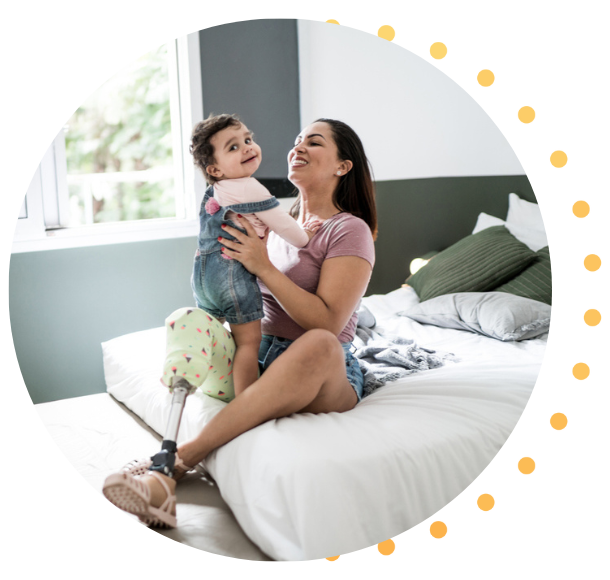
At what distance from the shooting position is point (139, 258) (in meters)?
2.51

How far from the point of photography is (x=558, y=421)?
2.54ft

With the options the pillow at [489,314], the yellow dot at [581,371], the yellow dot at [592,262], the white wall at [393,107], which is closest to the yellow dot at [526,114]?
the yellow dot at [592,262]

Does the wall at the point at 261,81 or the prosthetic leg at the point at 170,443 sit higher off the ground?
the wall at the point at 261,81

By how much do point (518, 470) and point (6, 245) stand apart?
78 centimetres

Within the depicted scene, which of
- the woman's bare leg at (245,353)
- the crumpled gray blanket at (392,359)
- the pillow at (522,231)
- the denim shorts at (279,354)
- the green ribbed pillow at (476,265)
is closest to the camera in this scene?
the woman's bare leg at (245,353)

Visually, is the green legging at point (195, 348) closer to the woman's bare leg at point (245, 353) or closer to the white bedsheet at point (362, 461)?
the woman's bare leg at point (245, 353)

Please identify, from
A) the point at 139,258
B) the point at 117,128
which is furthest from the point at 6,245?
the point at 117,128

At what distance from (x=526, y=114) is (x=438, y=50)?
0.16 m

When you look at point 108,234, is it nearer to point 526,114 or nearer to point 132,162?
point 132,162

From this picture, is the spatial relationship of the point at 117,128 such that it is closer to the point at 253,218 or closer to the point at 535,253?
the point at 253,218

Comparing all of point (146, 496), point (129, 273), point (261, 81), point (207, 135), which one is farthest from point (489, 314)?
point (261, 81)

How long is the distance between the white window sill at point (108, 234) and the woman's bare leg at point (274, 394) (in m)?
1.31

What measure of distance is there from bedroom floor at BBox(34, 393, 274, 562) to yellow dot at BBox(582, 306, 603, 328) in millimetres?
677

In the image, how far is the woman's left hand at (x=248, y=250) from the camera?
134 centimetres
